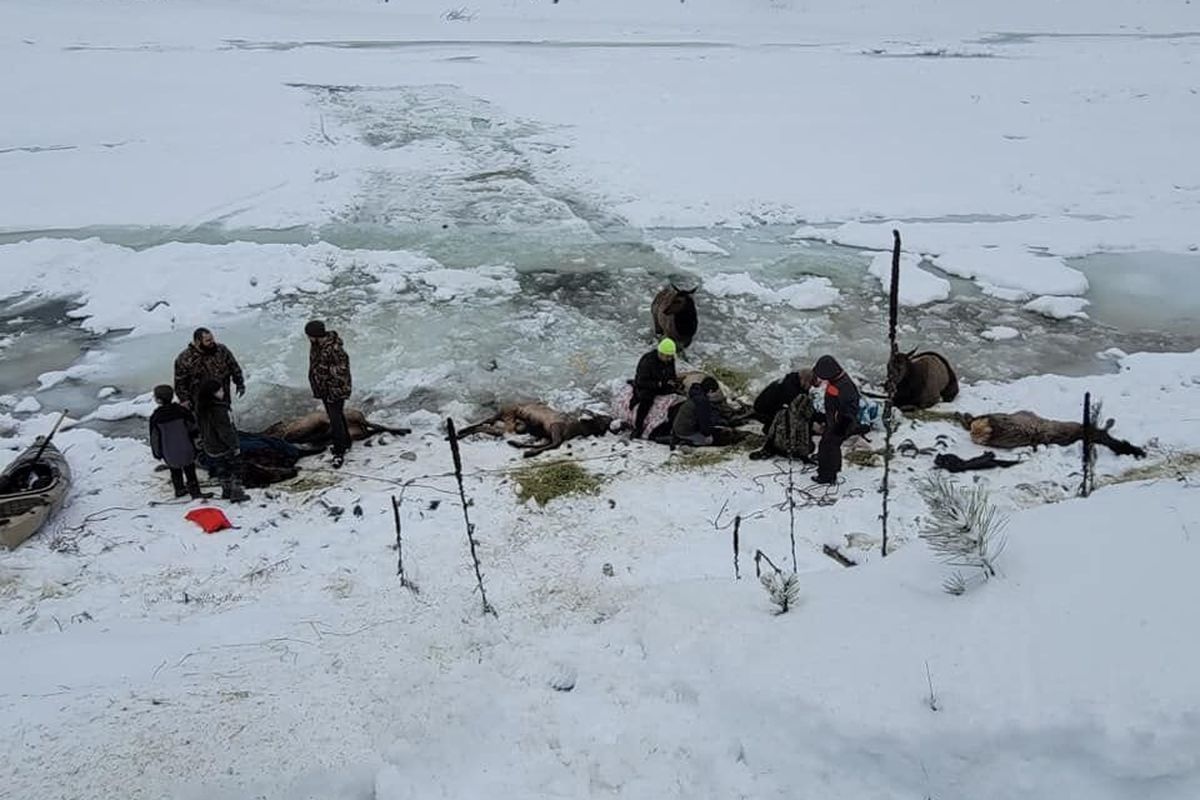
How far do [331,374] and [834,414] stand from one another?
4.48 metres

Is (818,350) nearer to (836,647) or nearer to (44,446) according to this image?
(836,647)

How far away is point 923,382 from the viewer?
29.7ft

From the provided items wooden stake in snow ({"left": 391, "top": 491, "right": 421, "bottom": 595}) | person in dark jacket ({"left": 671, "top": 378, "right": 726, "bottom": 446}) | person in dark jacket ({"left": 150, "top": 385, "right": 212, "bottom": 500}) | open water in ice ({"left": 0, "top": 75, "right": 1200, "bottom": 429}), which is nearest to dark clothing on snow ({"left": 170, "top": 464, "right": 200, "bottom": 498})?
person in dark jacket ({"left": 150, "top": 385, "right": 212, "bottom": 500})

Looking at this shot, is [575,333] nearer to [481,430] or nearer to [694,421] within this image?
[481,430]

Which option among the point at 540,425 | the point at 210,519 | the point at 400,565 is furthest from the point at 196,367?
the point at 540,425

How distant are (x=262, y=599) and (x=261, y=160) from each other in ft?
50.9

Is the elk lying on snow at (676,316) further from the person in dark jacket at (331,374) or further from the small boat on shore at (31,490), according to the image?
the small boat on shore at (31,490)

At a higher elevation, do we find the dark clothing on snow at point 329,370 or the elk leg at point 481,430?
the dark clothing on snow at point 329,370

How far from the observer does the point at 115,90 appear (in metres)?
24.5

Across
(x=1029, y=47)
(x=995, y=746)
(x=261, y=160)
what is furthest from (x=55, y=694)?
(x=1029, y=47)

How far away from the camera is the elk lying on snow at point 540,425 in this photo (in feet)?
27.9

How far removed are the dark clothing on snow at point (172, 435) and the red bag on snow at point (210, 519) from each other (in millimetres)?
542

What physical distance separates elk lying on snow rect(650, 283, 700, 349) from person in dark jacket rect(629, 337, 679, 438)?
192 centimetres

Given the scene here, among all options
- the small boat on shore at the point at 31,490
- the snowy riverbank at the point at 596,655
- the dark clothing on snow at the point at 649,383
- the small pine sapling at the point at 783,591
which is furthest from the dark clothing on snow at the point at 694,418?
the small boat on shore at the point at 31,490
